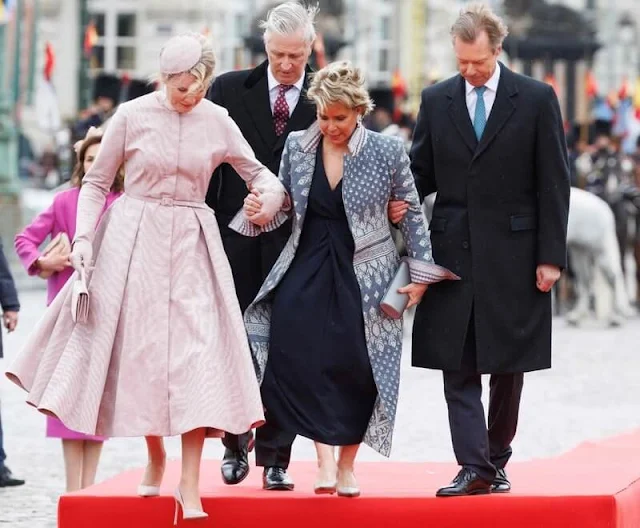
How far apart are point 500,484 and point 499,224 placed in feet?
3.02

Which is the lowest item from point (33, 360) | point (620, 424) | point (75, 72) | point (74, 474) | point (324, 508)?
point (75, 72)

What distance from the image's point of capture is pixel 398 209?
7.18 metres

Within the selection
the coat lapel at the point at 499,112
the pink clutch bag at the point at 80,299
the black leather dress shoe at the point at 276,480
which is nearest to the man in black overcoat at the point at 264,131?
the black leather dress shoe at the point at 276,480

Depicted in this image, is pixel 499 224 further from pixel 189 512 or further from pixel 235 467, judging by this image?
pixel 189 512

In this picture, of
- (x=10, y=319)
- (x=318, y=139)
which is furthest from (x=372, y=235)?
(x=10, y=319)

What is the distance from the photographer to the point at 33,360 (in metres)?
6.98

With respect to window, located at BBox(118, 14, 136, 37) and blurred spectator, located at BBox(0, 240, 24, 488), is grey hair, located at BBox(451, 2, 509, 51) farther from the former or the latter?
window, located at BBox(118, 14, 136, 37)

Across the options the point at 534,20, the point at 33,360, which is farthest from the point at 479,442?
the point at 534,20

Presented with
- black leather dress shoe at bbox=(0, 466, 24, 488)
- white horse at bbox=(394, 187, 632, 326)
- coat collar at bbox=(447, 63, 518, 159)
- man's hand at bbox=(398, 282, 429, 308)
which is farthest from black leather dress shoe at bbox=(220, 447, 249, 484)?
white horse at bbox=(394, 187, 632, 326)

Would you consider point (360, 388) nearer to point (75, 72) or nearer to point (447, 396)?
point (447, 396)

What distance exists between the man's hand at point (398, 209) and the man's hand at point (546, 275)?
54cm

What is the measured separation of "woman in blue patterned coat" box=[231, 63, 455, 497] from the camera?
7055 millimetres

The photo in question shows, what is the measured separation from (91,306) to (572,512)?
5.80ft

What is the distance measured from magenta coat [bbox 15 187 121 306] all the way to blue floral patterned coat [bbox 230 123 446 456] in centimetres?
178
